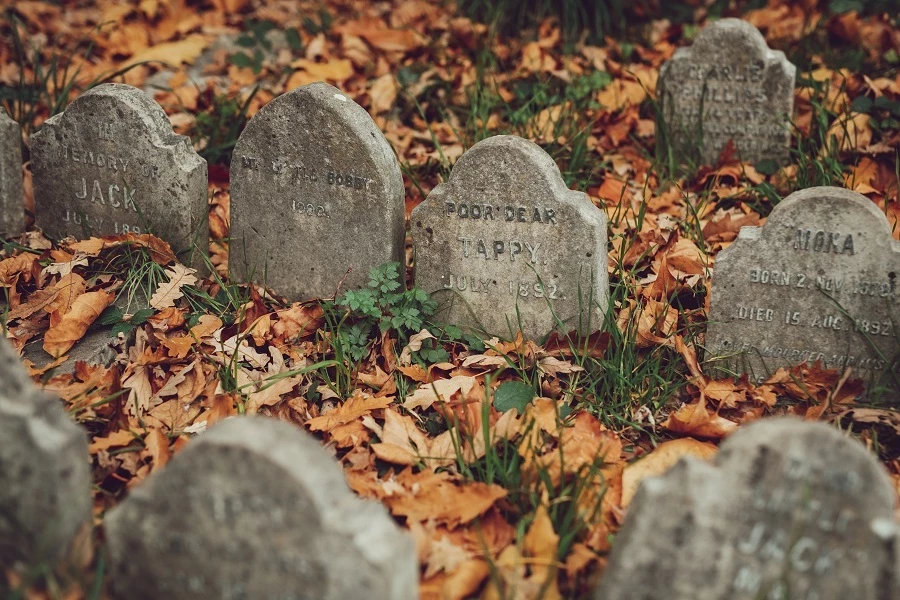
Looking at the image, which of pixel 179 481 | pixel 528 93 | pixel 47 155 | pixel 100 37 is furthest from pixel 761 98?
pixel 100 37

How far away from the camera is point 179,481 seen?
2188 mm

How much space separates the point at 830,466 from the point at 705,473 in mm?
267

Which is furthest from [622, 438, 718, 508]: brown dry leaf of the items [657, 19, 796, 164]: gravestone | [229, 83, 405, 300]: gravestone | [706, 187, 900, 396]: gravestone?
[657, 19, 796, 164]: gravestone

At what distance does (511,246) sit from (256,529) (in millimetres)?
1834

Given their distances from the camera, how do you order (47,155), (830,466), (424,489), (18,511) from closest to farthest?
(830,466), (18,511), (424,489), (47,155)

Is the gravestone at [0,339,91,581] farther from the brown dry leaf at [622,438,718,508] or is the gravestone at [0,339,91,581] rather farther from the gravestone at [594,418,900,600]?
the brown dry leaf at [622,438,718,508]

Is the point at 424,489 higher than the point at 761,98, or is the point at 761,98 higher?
the point at 761,98

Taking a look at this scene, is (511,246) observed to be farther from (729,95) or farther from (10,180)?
(10,180)

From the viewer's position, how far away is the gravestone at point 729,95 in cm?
495

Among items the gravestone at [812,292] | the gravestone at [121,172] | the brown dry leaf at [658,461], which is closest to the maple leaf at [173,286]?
the gravestone at [121,172]

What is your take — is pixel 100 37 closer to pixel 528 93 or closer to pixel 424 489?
pixel 528 93

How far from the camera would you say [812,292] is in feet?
11.3

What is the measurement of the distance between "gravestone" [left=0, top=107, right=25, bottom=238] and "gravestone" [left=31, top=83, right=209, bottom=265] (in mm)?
101

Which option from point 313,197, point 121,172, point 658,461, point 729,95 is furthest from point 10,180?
point 729,95
